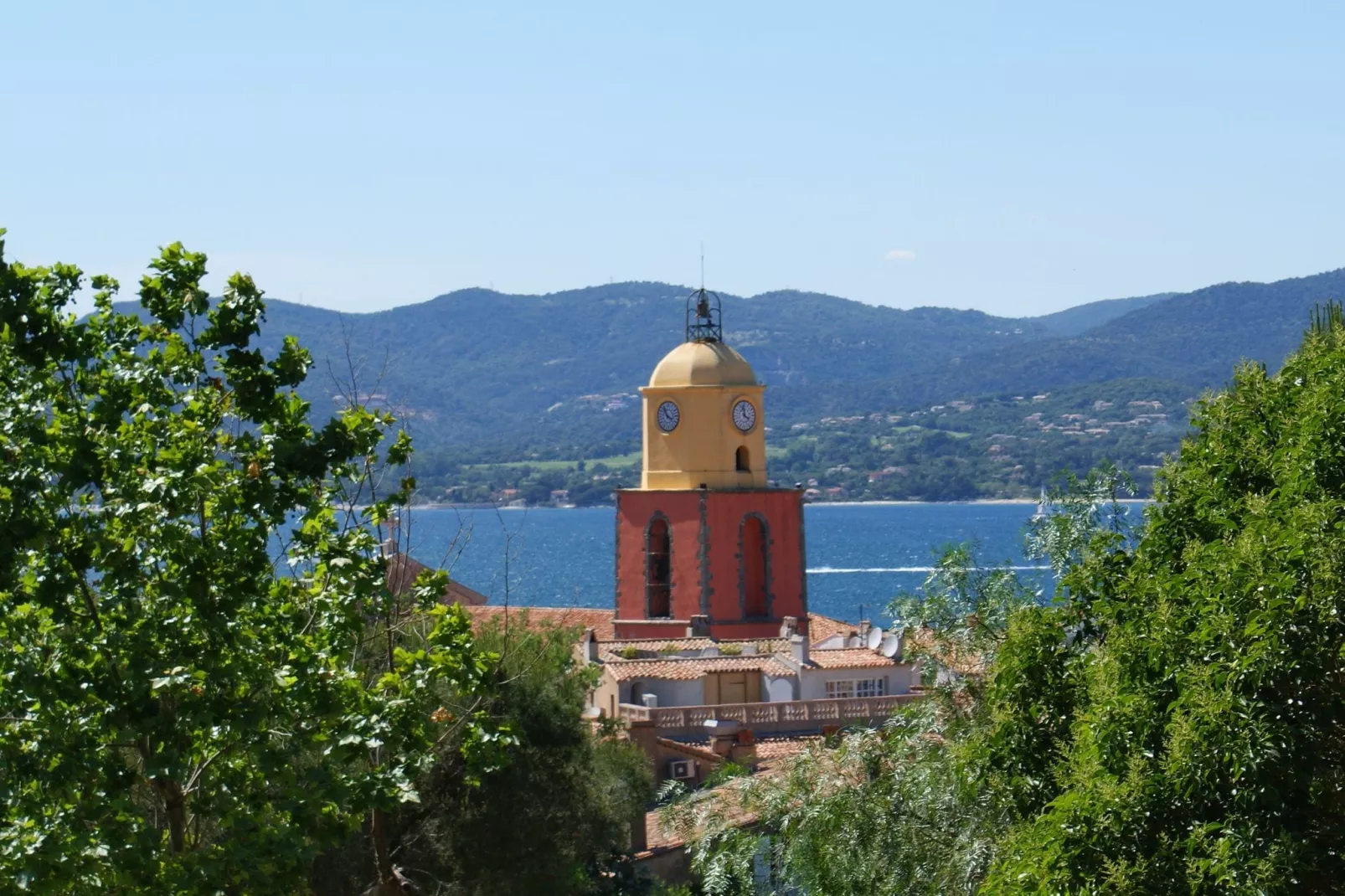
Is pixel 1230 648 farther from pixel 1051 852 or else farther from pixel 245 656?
pixel 245 656

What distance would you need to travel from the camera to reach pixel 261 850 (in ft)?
35.8

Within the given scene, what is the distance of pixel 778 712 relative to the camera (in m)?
30.9

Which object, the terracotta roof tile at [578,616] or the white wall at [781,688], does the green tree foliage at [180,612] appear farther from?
the terracotta roof tile at [578,616]

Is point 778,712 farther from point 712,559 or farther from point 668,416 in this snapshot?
point 668,416

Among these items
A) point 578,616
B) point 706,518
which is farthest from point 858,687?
point 578,616

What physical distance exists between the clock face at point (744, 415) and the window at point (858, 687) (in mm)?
5833

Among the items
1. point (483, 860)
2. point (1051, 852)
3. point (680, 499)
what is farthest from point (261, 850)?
point (680, 499)

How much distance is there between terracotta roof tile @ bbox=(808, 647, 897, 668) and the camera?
108ft

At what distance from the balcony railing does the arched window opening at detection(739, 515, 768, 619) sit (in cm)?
570

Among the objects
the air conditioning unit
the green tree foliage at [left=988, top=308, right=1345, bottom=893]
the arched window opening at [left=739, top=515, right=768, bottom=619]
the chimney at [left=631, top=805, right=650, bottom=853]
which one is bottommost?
the chimney at [left=631, top=805, right=650, bottom=853]

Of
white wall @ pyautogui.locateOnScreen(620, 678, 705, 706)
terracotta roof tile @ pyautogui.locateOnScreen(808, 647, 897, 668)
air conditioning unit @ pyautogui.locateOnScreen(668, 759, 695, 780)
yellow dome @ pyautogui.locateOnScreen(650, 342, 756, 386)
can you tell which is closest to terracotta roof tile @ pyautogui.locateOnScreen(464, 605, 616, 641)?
yellow dome @ pyautogui.locateOnScreen(650, 342, 756, 386)

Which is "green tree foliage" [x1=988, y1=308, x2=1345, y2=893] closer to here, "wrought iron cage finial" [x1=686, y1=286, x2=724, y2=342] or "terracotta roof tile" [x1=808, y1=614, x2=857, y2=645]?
"wrought iron cage finial" [x1=686, y1=286, x2=724, y2=342]

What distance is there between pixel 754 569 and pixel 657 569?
174cm

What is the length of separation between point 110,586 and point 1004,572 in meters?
7.93
